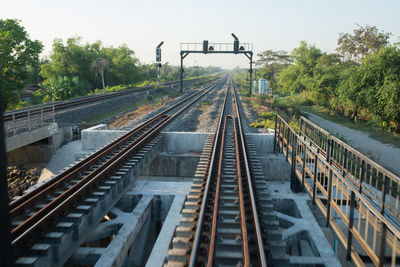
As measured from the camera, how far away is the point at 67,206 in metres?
6.42

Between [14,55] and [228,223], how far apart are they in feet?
117

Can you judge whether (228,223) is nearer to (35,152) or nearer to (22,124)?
(22,124)

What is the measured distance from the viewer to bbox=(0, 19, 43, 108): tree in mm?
30297

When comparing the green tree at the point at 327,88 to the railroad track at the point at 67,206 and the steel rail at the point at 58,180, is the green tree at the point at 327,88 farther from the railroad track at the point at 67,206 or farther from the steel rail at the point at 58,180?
the railroad track at the point at 67,206

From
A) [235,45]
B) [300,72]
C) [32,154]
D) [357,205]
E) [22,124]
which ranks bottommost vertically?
[32,154]

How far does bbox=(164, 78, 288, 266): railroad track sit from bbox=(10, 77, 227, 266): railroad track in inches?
71.6

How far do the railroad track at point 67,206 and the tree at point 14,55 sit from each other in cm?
2492

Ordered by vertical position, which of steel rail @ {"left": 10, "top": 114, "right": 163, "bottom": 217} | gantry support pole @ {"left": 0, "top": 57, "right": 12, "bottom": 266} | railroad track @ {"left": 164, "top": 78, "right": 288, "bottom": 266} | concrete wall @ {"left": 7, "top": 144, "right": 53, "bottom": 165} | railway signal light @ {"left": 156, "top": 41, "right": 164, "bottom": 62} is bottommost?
concrete wall @ {"left": 7, "top": 144, "right": 53, "bottom": 165}

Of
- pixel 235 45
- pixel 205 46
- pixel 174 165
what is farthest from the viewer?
pixel 205 46

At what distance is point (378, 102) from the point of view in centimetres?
2008

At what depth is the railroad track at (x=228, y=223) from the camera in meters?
4.80

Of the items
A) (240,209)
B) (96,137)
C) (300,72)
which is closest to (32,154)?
(96,137)

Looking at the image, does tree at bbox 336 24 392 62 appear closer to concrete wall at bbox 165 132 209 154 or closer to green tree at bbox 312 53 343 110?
green tree at bbox 312 53 343 110

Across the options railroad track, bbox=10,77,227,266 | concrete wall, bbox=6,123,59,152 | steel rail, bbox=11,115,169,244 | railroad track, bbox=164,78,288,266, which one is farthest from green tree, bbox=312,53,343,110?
steel rail, bbox=11,115,169,244
